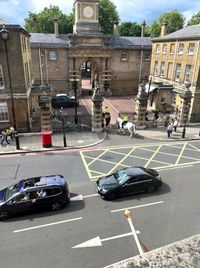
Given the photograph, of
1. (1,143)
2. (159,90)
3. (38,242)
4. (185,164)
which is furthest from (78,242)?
(159,90)

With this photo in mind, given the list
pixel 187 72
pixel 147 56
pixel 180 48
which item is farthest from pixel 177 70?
pixel 147 56

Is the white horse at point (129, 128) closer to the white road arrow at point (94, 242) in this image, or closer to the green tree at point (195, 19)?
the white road arrow at point (94, 242)

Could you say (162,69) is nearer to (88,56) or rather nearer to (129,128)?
(88,56)

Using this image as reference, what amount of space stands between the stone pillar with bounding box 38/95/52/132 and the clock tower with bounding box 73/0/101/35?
66.7ft

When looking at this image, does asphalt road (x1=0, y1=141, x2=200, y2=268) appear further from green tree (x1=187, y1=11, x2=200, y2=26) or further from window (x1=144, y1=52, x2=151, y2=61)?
green tree (x1=187, y1=11, x2=200, y2=26)

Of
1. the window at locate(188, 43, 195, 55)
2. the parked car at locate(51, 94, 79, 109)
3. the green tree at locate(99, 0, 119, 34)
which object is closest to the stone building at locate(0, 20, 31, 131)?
the parked car at locate(51, 94, 79, 109)

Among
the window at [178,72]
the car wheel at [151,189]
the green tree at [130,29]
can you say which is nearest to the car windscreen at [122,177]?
the car wheel at [151,189]

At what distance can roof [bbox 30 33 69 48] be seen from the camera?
115 feet

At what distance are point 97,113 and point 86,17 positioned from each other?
21.8 m

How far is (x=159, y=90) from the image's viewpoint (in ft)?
96.9

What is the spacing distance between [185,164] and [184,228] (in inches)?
276

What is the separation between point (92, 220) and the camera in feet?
34.1

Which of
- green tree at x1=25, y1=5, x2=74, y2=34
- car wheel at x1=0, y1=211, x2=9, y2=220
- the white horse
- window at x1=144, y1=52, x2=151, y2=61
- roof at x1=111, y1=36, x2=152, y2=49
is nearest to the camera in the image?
car wheel at x1=0, y1=211, x2=9, y2=220

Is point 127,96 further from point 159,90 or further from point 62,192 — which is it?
point 62,192
